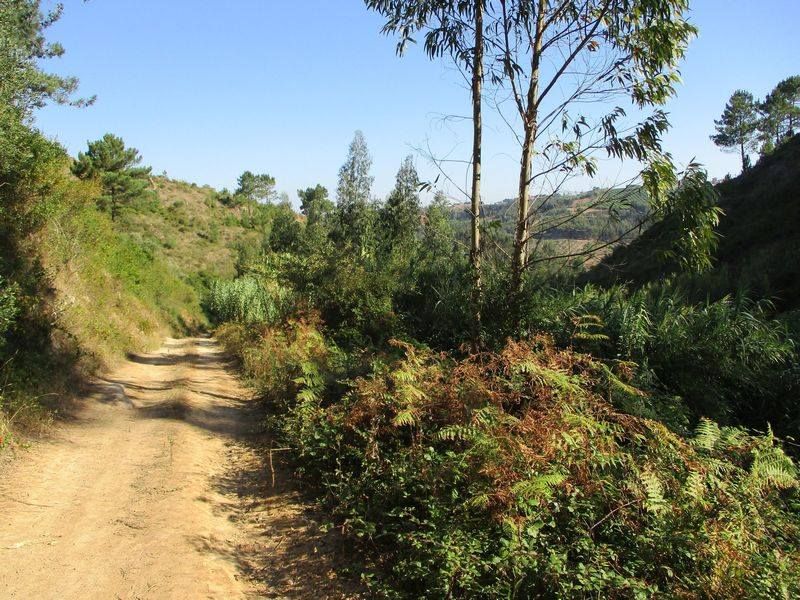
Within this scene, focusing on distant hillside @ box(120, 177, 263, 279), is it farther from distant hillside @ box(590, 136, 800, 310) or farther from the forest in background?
distant hillside @ box(590, 136, 800, 310)

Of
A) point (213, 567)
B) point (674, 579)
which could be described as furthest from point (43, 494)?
point (674, 579)

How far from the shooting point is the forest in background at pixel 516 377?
369 cm

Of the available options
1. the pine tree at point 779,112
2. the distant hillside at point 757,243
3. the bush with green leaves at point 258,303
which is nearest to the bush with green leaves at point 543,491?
the distant hillside at point 757,243

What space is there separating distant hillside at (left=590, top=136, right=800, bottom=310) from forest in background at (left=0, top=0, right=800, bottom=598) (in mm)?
208

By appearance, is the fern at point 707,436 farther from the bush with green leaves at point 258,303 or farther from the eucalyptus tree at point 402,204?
the eucalyptus tree at point 402,204

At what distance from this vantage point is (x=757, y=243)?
2134 centimetres

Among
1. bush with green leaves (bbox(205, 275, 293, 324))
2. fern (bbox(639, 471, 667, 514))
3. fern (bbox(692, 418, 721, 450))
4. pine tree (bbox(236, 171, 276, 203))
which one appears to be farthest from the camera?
pine tree (bbox(236, 171, 276, 203))

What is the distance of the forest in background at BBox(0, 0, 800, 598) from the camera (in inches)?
145

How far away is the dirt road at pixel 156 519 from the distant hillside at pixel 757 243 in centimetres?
582

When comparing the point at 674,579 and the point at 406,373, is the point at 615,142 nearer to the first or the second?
the point at 406,373

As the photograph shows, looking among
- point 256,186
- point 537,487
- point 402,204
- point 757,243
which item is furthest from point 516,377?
point 256,186

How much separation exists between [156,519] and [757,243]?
79.0 ft

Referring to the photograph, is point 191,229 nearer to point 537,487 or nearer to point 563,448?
point 563,448

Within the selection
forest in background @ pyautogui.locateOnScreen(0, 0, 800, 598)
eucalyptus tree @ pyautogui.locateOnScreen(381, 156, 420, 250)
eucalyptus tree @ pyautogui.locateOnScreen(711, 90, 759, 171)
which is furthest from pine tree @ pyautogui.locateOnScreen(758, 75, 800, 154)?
forest in background @ pyautogui.locateOnScreen(0, 0, 800, 598)
